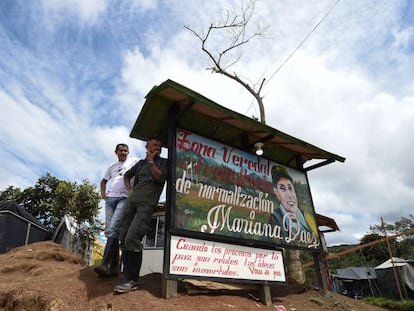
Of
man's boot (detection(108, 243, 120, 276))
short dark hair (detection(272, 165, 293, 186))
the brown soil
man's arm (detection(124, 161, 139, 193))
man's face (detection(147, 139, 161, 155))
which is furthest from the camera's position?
short dark hair (detection(272, 165, 293, 186))

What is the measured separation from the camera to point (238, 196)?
5250 mm

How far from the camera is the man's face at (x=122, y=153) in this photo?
5.12 m

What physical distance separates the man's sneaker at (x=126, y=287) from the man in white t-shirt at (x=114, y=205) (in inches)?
21.6

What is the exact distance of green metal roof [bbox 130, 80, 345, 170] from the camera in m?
4.72

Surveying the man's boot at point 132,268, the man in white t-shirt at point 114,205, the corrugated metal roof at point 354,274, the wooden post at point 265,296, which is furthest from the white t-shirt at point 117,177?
the corrugated metal roof at point 354,274

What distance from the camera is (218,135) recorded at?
5.75 metres

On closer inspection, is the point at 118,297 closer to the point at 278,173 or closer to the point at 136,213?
the point at 136,213

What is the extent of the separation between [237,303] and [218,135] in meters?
3.02

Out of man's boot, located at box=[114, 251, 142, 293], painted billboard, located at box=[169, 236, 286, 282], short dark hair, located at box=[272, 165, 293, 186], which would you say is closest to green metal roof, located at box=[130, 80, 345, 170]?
short dark hair, located at box=[272, 165, 293, 186]

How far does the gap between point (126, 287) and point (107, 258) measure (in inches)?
26.2

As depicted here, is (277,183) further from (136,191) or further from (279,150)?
(136,191)

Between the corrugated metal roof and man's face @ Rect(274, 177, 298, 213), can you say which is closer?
man's face @ Rect(274, 177, 298, 213)

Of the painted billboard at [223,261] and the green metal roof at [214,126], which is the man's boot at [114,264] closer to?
the painted billboard at [223,261]

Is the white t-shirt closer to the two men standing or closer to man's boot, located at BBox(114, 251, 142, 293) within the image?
the two men standing
